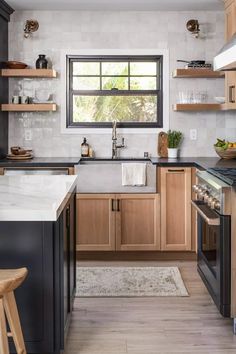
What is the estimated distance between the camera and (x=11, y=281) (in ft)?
7.27

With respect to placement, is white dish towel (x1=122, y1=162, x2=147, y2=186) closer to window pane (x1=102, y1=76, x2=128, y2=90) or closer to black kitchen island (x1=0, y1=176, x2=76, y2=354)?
window pane (x1=102, y1=76, x2=128, y2=90)

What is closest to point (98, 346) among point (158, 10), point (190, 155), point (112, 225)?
point (112, 225)

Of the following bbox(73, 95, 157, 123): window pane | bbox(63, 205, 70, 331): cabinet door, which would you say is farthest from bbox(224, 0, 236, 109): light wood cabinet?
bbox(63, 205, 70, 331): cabinet door

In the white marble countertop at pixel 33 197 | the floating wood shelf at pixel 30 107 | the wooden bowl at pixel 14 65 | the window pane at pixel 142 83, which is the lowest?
the white marble countertop at pixel 33 197

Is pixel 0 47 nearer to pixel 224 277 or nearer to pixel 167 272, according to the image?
pixel 167 272

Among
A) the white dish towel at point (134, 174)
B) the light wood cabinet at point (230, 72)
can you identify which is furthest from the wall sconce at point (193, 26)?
the white dish towel at point (134, 174)

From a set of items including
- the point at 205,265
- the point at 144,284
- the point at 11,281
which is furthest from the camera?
the point at 144,284

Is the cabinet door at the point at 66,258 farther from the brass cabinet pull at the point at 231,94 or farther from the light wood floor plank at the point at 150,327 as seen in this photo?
the brass cabinet pull at the point at 231,94

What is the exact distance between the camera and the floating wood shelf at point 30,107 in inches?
219

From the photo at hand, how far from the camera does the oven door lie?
3.27m

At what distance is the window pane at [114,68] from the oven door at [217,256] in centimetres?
237

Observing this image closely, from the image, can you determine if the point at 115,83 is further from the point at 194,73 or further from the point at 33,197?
the point at 33,197

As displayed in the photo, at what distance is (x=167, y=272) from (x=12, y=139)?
2231 millimetres

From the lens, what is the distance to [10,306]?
239 centimetres
